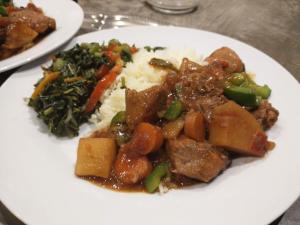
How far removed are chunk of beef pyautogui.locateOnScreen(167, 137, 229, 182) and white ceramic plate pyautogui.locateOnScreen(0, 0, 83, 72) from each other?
1.67m

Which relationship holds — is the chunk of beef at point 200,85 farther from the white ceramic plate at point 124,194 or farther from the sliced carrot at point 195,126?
the white ceramic plate at point 124,194

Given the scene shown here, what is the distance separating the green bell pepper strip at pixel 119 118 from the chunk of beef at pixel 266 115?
3.19 feet

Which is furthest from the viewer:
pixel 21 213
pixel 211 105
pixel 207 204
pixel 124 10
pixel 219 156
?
pixel 124 10

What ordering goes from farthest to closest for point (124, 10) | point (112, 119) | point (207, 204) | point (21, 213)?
point (124, 10) → point (112, 119) → point (207, 204) → point (21, 213)

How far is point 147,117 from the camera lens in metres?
2.82

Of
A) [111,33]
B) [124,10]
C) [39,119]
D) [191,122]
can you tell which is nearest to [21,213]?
[39,119]

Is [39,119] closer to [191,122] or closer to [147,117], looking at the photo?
[147,117]

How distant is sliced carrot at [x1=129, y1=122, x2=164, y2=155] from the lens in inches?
103

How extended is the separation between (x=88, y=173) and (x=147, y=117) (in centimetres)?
59

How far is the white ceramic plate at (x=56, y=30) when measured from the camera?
11.3ft

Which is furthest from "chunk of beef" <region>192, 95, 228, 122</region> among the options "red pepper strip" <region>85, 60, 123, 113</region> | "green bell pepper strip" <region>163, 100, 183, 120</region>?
"red pepper strip" <region>85, 60, 123, 113</region>

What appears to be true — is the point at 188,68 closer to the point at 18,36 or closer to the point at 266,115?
the point at 266,115

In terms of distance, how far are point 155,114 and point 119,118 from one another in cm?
30

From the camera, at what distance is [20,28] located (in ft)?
12.3
